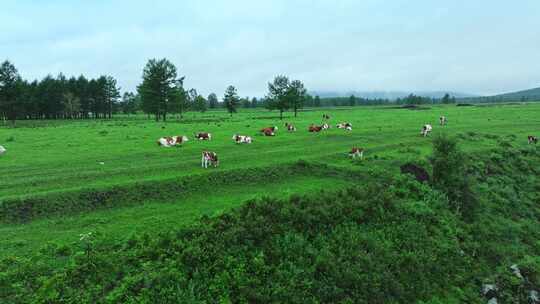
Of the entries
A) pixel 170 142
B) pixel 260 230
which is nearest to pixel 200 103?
pixel 170 142

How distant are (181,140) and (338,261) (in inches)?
677

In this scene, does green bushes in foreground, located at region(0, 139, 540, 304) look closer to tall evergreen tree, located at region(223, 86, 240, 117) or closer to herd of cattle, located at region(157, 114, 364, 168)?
herd of cattle, located at region(157, 114, 364, 168)

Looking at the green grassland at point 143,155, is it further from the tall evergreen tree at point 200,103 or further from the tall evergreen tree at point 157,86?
the tall evergreen tree at point 200,103

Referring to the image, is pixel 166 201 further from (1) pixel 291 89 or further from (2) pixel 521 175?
(1) pixel 291 89

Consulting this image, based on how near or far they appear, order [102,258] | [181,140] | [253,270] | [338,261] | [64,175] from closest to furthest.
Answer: [102,258], [253,270], [338,261], [64,175], [181,140]

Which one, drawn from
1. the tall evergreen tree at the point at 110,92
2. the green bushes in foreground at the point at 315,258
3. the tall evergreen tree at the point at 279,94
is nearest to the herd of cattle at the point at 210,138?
the green bushes in foreground at the point at 315,258

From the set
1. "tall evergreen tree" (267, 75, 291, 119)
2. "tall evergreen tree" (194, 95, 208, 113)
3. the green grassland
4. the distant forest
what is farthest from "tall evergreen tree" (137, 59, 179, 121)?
"tall evergreen tree" (194, 95, 208, 113)

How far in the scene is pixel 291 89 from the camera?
67.4m

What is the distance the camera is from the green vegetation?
8.62m

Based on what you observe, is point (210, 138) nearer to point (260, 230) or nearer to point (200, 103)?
point (260, 230)

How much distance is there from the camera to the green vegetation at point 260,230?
862 cm

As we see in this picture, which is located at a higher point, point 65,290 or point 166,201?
point 166,201

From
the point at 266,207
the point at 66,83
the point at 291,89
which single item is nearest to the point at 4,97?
the point at 66,83

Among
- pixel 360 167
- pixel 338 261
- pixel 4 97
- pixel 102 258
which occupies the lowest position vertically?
pixel 338 261
